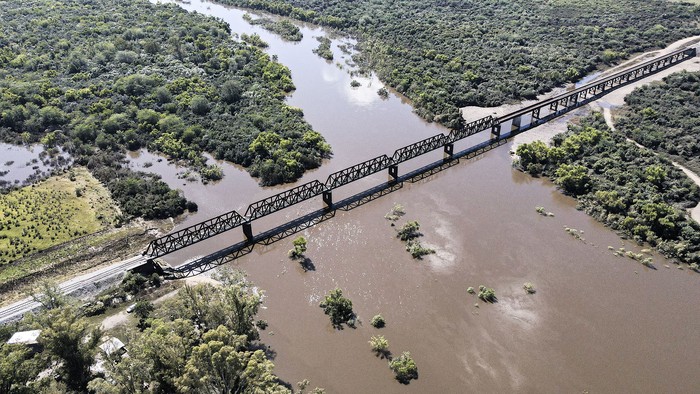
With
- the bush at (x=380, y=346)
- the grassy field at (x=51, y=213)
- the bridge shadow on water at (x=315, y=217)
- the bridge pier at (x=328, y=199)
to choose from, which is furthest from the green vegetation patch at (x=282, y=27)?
the bush at (x=380, y=346)

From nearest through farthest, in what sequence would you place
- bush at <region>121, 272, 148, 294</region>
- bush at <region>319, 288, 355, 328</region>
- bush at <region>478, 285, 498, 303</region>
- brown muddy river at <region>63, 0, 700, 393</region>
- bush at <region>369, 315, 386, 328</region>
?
brown muddy river at <region>63, 0, 700, 393</region> < bush at <region>369, 315, 386, 328</region> < bush at <region>319, 288, 355, 328</region> < bush at <region>121, 272, 148, 294</region> < bush at <region>478, 285, 498, 303</region>

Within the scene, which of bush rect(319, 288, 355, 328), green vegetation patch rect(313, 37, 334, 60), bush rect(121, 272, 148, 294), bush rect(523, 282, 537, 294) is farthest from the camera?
green vegetation patch rect(313, 37, 334, 60)

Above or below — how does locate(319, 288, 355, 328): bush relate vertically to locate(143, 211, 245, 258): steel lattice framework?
below

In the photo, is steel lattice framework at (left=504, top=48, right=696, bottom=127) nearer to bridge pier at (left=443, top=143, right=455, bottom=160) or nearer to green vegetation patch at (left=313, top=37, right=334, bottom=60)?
bridge pier at (left=443, top=143, right=455, bottom=160)

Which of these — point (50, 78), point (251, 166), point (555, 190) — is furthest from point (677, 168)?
point (50, 78)

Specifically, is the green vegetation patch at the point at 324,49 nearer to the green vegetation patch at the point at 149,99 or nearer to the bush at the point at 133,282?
the green vegetation patch at the point at 149,99

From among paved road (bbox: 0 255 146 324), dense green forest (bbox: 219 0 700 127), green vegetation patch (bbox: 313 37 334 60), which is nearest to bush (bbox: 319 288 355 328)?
paved road (bbox: 0 255 146 324)
